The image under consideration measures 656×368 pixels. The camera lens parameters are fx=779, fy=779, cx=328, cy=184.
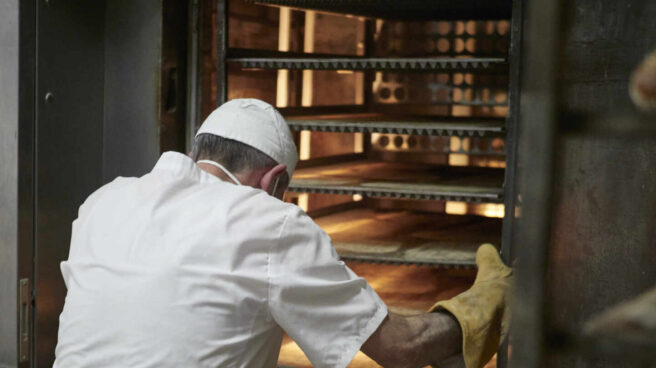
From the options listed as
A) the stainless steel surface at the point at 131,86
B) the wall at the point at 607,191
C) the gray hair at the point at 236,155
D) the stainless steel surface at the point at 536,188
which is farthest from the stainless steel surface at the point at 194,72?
the stainless steel surface at the point at 536,188

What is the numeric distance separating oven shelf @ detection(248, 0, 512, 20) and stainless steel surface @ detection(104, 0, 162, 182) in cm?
36

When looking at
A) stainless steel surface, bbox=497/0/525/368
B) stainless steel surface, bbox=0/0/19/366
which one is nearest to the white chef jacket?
stainless steel surface, bbox=497/0/525/368

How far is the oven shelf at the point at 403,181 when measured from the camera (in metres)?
2.29

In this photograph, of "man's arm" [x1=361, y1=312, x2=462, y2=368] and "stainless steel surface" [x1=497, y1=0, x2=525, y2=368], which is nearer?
"man's arm" [x1=361, y1=312, x2=462, y2=368]

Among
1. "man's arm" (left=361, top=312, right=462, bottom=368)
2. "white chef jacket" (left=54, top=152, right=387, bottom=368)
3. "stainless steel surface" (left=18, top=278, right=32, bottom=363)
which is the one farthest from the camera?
"stainless steel surface" (left=18, top=278, right=32, bottom=363)

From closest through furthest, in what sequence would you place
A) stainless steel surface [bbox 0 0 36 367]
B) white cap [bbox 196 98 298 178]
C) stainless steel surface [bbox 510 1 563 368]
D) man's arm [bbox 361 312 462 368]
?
stainless steel surface [bbox 510 1 563 368], man's arm [bbox 361 312 462 368], white cap [bbox 196 98 298 178], stainless steel surface [bbox 0 0 36 367]

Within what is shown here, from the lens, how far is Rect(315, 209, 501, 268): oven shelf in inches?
94.0

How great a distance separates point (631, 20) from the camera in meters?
1.23

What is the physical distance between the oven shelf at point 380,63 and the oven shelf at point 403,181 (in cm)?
36

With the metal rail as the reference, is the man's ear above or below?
below

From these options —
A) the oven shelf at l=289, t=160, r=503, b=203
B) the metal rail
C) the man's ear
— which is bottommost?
the oven shelf at l=289, t=160, r=503, b=203

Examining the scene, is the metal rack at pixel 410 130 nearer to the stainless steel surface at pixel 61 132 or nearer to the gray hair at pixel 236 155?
the stainless steel surface at pixel 61 132

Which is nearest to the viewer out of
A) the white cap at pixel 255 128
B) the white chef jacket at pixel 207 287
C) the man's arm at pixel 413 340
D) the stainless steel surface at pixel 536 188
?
the stainless steel surface at pixel 536 188

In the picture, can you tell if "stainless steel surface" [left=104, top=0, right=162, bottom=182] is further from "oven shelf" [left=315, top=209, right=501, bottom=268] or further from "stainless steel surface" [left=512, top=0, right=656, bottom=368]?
"stainless steel surface" [left=512, top=0, right=656, bottom=368]
